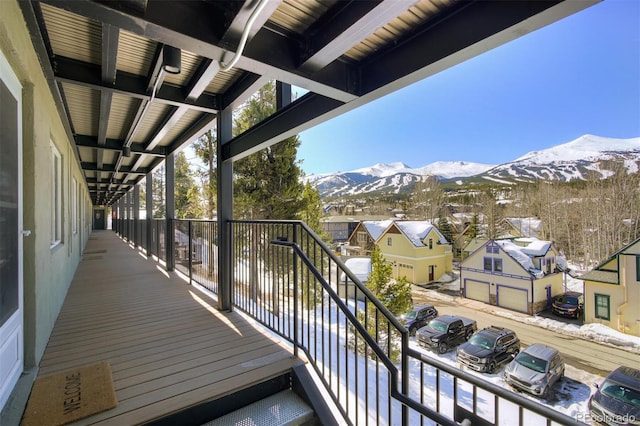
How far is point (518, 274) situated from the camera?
1314 cm

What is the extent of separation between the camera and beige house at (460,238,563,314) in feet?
A: 41.7

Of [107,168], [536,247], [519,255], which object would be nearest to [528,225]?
[536,247]

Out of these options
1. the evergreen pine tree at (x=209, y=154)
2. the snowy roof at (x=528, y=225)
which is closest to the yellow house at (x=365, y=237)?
the snowy roof at (x=528, y=225)

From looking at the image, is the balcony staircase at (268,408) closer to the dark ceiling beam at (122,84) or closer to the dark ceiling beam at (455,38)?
the dark ceiling beam at (455,38)

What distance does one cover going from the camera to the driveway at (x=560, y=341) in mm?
9766

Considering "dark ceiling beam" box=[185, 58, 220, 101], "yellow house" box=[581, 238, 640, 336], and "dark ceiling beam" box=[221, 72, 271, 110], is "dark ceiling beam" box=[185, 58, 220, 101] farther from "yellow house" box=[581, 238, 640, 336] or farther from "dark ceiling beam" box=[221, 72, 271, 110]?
"yellow house" box=[581, 238, 640, 336]

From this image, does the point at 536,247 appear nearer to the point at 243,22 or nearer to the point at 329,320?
the point at 329,320

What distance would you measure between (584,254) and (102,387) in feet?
50.7

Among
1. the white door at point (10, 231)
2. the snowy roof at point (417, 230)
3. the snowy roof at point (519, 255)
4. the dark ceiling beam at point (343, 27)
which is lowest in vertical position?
the snowy roof at point (519, 255)

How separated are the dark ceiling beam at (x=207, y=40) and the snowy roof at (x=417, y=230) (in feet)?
59.9

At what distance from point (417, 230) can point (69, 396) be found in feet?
66.0

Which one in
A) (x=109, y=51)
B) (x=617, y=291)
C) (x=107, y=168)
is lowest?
(x=617, y=291)

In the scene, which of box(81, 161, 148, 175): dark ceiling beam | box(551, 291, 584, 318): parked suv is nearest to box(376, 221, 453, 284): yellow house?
box(551, 291, 584, 318): parked suv

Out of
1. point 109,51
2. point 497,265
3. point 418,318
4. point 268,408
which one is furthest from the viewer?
point 497,265
